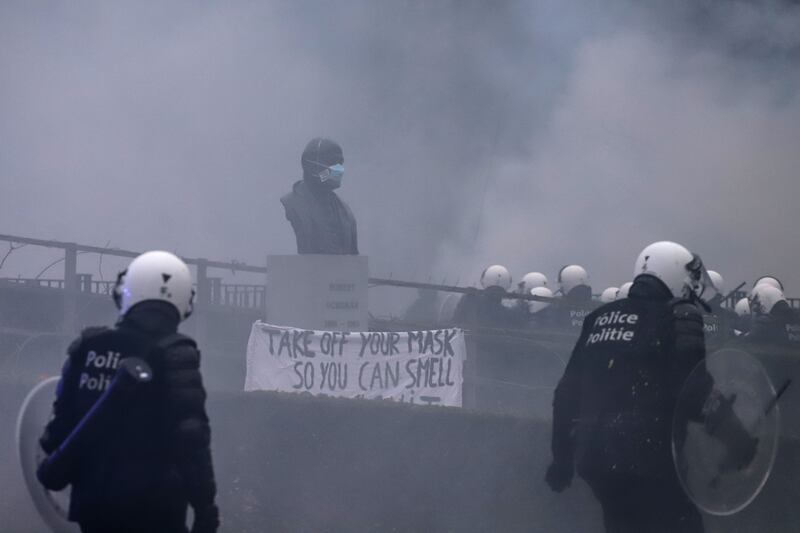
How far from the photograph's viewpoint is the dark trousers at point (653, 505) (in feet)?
19.2

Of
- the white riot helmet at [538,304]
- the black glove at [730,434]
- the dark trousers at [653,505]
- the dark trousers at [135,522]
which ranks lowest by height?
the dark trousers at [135,522]

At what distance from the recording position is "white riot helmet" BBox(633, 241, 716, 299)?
617 cm

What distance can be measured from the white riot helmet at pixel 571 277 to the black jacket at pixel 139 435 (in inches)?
612

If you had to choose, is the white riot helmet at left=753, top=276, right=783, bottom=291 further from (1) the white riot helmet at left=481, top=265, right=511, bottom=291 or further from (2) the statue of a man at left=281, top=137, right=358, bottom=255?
(2) the statue of a man at left=281, top=137, right=358, bottom=255

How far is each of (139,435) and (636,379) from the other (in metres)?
2.52

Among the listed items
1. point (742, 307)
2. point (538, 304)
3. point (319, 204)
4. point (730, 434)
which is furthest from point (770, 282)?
point (730, 434)

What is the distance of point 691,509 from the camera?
5.93 meters

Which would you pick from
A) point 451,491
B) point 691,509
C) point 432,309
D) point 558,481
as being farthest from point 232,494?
point 432,309

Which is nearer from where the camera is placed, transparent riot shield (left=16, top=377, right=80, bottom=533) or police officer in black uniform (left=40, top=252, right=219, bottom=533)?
police officer in black uniform (left=40, top=252, right=219, bottom=533)

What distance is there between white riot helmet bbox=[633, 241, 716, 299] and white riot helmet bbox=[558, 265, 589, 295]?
540 inches

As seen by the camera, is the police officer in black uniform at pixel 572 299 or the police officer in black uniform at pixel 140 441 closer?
the police officer in black uniform at pixel 140 441

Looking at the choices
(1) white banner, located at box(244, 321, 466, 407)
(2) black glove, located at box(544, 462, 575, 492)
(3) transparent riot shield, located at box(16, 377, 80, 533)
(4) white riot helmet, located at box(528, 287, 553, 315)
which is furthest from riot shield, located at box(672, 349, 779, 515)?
(4) white riot helmet, located at box(528, 287, 553, 315)

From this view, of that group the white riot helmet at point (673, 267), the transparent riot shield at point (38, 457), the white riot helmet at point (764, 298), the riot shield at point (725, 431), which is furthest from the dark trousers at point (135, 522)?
the white riot helmet at point (764, 298)

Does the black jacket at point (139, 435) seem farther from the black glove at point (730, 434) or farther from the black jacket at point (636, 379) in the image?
the black glove at point (730, 434)
